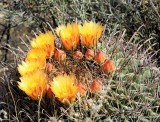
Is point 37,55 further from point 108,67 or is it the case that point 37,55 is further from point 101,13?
point 101,13

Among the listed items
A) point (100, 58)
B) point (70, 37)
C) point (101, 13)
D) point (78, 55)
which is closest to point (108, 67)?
point (100, 58)

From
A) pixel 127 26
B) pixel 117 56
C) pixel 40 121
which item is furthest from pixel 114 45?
pixel 127 26

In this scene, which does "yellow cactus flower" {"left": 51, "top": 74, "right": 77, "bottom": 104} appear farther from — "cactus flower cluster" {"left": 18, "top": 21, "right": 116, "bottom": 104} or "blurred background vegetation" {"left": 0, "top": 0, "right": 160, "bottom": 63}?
"blurred background vegetation" {"left": 0, "top": 0, "right": 160, "bottom": 63}

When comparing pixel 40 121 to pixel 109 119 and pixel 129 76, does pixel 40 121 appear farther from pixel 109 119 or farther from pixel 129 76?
pixel 129 76

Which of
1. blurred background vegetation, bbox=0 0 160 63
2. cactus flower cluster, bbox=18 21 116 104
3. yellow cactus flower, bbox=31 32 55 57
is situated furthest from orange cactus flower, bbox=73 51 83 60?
blurred background vegetation, bbox=0 0 160 63

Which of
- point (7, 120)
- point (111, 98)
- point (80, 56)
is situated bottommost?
point (7, 120)
